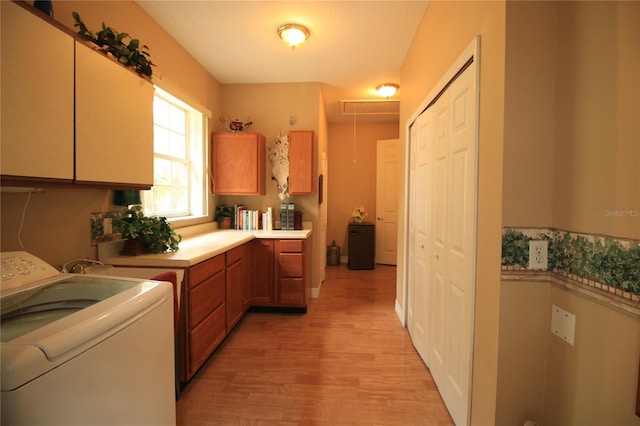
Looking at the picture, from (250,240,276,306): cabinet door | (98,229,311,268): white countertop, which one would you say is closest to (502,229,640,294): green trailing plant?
(98,229,311,268): white countertop

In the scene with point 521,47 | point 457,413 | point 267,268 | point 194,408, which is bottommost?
point 194,408

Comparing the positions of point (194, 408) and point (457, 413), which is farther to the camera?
point (194, 408)

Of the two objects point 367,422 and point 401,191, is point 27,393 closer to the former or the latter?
point 367,422

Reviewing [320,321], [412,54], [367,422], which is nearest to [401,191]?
[412,54]

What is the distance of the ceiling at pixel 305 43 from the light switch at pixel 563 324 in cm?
223

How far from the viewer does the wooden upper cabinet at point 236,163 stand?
10.5 ft

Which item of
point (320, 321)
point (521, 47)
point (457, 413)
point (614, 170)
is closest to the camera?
point (614, 170)

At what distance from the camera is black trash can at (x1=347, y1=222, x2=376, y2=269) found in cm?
497

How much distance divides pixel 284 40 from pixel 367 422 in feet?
9.77

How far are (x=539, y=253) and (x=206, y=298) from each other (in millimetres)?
1998

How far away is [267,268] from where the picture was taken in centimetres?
294

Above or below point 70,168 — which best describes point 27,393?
below

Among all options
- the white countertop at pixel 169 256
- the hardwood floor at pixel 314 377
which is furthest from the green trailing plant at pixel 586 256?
the white countertop at pixel 169 256

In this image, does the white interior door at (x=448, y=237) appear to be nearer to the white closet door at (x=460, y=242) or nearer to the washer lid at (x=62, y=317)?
the white closet door at (x=460, y=242)
